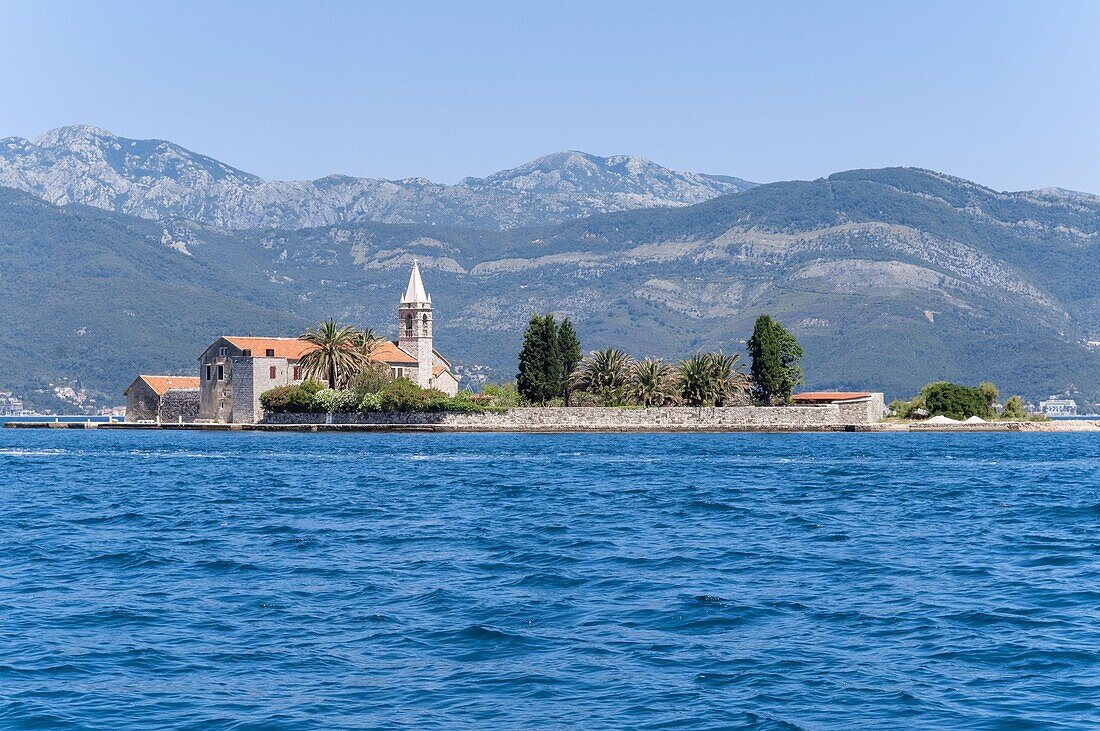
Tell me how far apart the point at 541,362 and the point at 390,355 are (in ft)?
74.8

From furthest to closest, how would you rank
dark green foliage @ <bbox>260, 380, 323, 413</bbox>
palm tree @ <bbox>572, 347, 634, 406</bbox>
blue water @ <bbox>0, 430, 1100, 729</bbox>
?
dark green foliage @ <bbox>260, 380, 323, 413</bbox> → palm tree @ <bbox>572, 347, 634, 406</bbox> → blue water @ <bbox>0, 430, 1100, 729</bbox>

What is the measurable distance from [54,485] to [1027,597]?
33113 mm

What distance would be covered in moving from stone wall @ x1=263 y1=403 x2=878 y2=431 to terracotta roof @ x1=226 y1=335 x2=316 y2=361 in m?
16.2

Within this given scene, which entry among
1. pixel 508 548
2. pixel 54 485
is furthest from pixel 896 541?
pixel 54 485

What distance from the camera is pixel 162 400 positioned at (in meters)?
123

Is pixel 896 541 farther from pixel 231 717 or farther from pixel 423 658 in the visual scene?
pixel 231 717

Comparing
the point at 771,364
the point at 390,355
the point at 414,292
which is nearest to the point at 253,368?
the point at 390,355

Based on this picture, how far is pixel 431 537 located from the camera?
88.7ft

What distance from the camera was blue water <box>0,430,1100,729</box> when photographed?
13406 mm

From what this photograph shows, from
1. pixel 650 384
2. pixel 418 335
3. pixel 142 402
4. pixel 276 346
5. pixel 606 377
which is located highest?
pixel 418 335

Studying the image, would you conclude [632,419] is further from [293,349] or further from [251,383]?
[293,349]

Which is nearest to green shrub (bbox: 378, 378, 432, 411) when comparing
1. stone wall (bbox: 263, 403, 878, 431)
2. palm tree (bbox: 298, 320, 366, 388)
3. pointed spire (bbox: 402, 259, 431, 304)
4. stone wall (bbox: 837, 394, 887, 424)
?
stone wall (bbox: 263, 403, 878, 431)

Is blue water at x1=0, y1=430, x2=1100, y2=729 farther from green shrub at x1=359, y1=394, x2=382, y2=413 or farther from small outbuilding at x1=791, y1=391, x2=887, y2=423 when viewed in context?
small outbuilding at x1=791, y1=391, x2=887, y2=423

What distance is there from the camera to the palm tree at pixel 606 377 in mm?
104500
